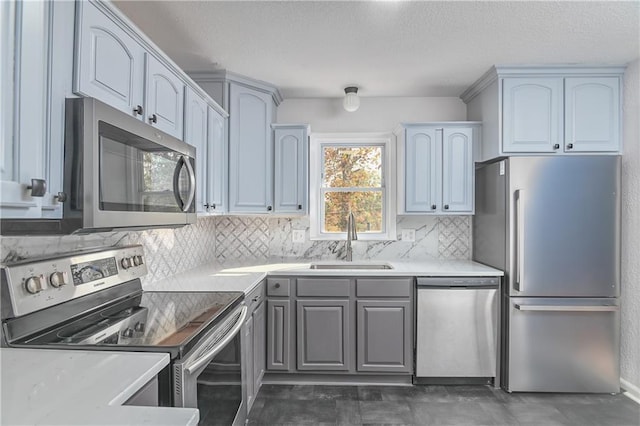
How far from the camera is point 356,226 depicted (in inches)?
131

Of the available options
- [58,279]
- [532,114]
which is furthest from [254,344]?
[532,114]

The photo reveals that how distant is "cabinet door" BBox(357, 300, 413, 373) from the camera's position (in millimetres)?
2551

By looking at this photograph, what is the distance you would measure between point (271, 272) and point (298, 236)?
2.49ft

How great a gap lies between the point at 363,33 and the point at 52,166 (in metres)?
1.81

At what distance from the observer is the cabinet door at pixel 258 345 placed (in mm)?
2236

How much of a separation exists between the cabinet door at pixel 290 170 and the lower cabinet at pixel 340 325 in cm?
67

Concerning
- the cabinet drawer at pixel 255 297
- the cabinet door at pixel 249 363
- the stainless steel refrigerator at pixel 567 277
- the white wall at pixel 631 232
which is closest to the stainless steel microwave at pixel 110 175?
the cabinet drawer at pixel 255 297

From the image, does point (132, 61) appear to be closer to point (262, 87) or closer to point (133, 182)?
point (133, 182)

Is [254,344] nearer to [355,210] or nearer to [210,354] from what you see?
[210,354]

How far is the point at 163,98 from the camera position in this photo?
1.72 m

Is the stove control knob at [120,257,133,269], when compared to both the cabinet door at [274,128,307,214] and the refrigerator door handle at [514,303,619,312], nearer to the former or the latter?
the cabinet door at [274,128,307,214]

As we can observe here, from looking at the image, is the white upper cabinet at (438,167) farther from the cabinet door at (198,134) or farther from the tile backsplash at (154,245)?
the tile backsplash at (154,245)

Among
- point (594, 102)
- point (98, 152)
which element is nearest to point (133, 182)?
point (98, 152)

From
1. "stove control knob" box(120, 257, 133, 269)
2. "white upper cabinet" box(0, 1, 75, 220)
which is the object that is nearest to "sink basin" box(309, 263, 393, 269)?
"stove control knob" box(120, 257, 133, 269)
